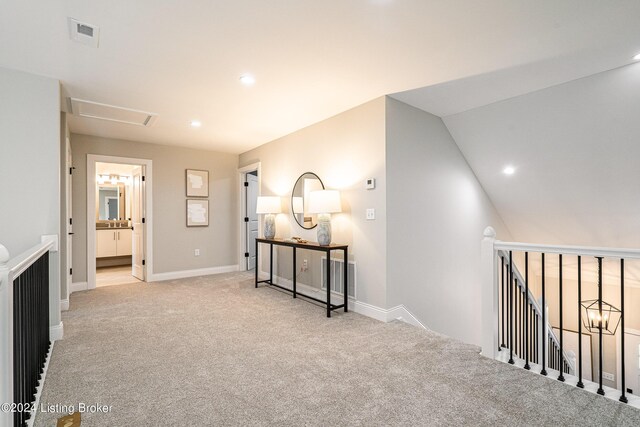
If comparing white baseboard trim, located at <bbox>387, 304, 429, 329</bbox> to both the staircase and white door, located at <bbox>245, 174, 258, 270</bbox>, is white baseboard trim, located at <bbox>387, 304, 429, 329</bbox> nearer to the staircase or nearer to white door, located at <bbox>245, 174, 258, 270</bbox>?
the staircase

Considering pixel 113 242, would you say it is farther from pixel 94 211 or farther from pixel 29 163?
pixel 29 163

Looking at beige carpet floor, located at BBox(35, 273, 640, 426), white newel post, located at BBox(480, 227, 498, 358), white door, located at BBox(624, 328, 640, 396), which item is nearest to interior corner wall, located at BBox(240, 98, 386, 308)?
beige carpet floor, located at BBox(35, 273, 640, 426)

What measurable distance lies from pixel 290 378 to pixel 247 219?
4406mm

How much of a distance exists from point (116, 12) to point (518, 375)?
355 centimetres

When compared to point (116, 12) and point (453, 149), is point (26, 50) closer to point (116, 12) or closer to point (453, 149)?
point (116, 12)

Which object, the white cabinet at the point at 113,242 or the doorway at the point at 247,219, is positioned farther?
the white cabinet at the point at 113,242

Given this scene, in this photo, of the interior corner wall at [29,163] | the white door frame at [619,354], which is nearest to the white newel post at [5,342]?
the interior corner wall at [29,163]

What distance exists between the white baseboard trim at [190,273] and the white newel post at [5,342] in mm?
4266

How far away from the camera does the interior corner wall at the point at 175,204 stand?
4.84m

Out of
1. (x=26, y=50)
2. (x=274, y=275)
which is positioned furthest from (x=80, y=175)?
(x=274, y=275)

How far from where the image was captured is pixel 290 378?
219cm

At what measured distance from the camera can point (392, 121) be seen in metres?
3.42

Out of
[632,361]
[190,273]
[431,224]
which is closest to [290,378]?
[431,224]

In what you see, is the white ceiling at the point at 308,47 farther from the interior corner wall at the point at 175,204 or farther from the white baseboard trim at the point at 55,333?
the white baseboard trim at the point at 55,333
